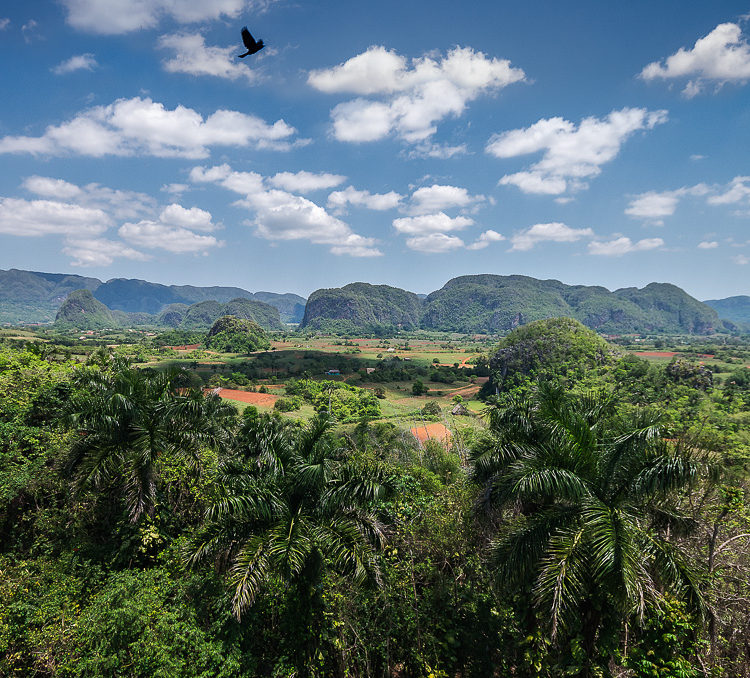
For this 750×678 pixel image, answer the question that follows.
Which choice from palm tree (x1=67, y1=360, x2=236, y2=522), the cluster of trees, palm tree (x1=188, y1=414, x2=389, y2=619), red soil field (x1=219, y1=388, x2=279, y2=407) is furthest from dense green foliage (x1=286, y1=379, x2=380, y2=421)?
palm tree (x1=188, y1=414, x2=389, y2=619)

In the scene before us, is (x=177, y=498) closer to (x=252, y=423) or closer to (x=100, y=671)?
(x=252, y=423)

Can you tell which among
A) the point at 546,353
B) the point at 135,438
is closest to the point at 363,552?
the point at 135,438

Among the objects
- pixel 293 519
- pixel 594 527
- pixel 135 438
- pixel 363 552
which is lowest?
pixel 363 552

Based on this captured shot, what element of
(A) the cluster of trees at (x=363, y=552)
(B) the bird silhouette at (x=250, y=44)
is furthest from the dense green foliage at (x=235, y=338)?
(B) the bird silhouette at (x=250, y=44)

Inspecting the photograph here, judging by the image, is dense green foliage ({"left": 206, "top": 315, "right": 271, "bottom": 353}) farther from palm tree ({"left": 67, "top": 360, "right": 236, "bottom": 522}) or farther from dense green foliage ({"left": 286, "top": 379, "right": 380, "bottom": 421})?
palm tree ({"left": 67, "top": 360, "right": 236, "bottom": 522})

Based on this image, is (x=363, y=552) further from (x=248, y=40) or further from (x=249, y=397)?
(x=249, y=397)

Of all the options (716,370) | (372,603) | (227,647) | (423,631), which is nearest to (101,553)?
(227,647)
